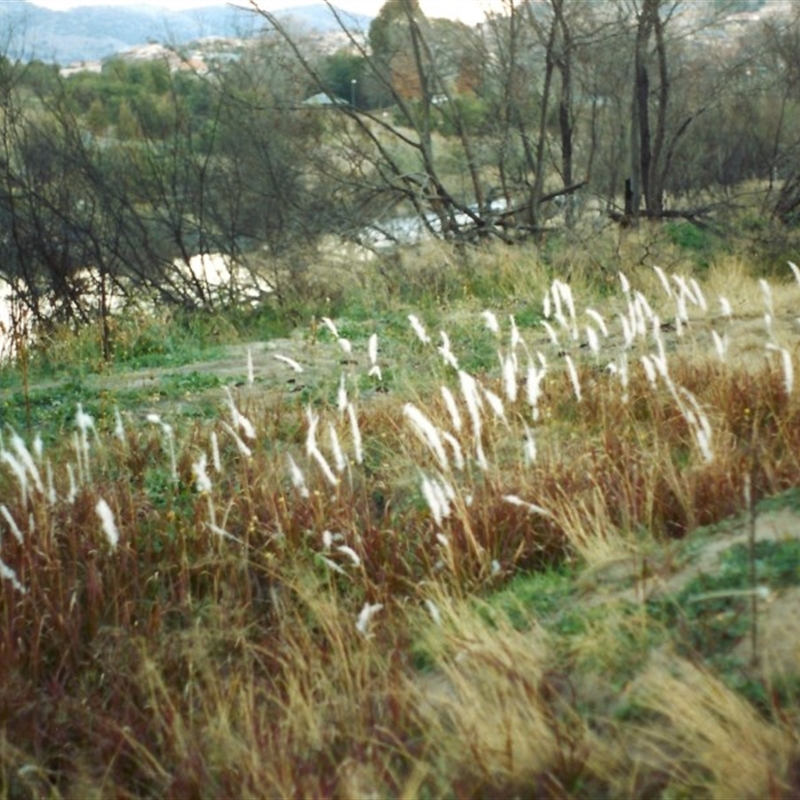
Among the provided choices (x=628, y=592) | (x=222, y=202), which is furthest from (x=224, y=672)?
(x=222, y=202)

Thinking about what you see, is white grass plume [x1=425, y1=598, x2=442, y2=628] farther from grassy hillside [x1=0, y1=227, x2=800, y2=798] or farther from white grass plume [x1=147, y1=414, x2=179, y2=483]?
white grass plume [x1=147, y1=414, x2=179, y2=483]

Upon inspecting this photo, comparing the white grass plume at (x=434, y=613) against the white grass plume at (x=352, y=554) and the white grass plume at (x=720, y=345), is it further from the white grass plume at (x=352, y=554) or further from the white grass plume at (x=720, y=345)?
the white grass plume at (x=720, y=345)

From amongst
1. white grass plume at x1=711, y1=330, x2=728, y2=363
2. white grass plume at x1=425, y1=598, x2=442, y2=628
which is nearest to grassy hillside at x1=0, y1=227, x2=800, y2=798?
white grass plume at x1=425, y1=598, x2=442, y2=628

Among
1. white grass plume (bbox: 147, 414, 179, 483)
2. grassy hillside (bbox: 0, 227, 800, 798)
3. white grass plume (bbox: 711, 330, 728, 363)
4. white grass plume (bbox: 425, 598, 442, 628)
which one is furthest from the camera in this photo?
white grass plume (bbox: 711, 330, 728, 363)

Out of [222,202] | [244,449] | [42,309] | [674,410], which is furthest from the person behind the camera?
[222,202]

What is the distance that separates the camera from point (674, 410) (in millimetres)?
6027

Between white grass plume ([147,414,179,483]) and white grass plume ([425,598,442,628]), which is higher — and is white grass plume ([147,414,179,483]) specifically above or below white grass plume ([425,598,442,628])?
above

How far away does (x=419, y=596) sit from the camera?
14.7 feet

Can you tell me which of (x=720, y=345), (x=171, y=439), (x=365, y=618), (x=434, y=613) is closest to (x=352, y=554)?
(x=365, y=618)

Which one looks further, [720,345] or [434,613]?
[720,345]

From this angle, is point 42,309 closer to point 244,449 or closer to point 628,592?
point 244,449

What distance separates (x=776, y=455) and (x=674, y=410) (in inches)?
30.6

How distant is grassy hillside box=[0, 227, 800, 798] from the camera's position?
323 cm

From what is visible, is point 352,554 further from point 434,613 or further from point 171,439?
point 171,439
